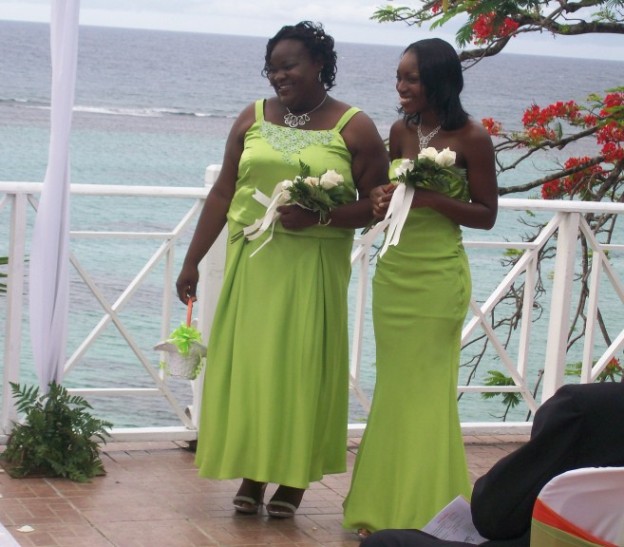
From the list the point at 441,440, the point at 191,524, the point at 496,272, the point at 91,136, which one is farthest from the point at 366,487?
the point at 91,136

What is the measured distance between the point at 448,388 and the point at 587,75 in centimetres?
9604

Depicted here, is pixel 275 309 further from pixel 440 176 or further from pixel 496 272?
pixel 496 272

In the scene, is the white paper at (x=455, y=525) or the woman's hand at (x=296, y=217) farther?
the woman's hand at (x=296, y=217)

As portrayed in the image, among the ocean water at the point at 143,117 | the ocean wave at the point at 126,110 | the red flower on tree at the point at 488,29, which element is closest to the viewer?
the red flower on tree at the point at 488,29

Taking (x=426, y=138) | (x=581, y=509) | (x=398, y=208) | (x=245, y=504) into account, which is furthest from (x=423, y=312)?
(x=581, y=509)

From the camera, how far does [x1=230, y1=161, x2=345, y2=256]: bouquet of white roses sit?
495 cm

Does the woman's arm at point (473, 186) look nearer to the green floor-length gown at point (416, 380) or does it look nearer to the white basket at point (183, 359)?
the green floor-length gown at point (416, 380)

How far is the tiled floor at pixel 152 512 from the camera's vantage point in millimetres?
4969

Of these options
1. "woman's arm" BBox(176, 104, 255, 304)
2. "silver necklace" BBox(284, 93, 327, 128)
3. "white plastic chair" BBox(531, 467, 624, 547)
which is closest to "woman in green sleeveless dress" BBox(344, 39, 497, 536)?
"silver necklace" BBox(284, 93, 327, 128)

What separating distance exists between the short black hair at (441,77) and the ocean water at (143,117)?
639 centimetres

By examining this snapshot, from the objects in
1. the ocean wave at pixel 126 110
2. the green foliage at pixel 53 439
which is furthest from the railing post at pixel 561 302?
the ocean wave at pixel 126 110

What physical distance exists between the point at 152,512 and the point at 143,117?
56858 millimetres

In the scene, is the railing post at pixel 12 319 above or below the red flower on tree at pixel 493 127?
below

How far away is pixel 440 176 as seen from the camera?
479 centimetres
